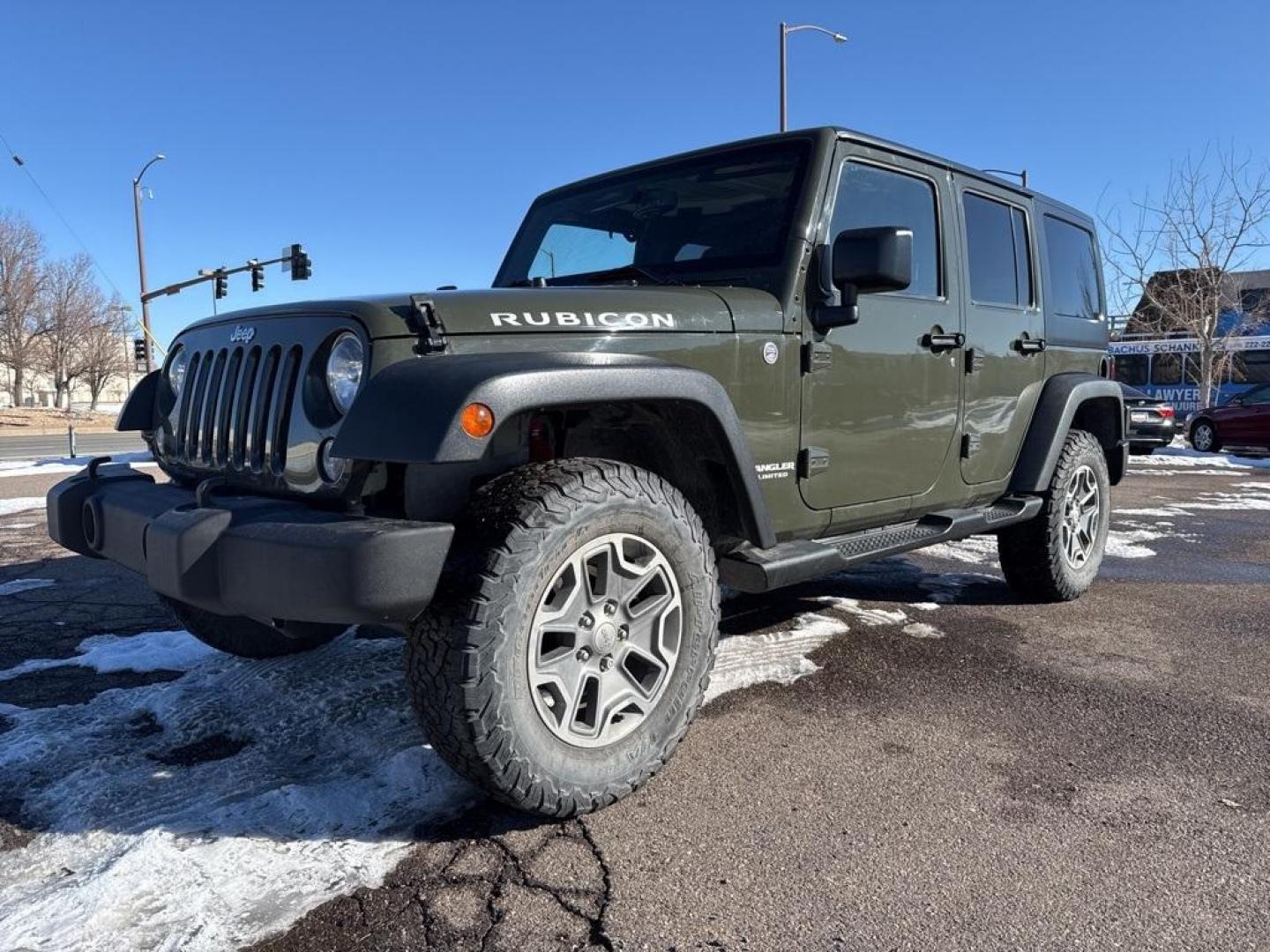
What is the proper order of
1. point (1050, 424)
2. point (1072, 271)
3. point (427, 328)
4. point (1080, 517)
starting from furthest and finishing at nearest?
1. point (1072, 271)
2. point (1080, 517)
3. point (1050, 424)
4. point (427, 328)

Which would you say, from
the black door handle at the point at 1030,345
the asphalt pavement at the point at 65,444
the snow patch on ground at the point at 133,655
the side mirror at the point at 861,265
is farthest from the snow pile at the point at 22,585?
the asphalt pavement at the point at 65,444

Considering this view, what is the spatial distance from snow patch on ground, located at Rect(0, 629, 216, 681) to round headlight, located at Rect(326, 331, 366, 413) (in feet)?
6.01

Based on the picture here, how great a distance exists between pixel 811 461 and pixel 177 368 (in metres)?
2.25

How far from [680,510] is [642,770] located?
28.2 inches

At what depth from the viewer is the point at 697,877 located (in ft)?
6.92

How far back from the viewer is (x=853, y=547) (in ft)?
11.0

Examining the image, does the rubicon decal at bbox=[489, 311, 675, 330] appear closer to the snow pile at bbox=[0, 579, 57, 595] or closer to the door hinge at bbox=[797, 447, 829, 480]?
the door hinge at bbox=[797, 447, 829, 480]

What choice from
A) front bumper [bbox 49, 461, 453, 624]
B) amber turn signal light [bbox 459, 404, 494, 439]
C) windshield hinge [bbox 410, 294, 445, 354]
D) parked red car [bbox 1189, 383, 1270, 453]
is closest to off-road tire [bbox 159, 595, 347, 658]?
front bumper [bbox 49, 461, 453, 624]

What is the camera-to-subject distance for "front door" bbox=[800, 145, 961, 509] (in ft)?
10.6

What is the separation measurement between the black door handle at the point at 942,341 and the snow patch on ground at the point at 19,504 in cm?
804

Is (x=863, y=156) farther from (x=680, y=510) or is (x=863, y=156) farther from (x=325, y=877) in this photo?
(x=325, y=877)

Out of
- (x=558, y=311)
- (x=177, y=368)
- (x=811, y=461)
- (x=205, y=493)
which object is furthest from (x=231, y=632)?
(x=811, y=461)

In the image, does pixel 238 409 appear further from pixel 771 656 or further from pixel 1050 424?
pixel 1050 424

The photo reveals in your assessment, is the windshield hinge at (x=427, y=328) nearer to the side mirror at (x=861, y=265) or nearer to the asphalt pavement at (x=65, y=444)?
the side mirror at (x=861, y=265)
